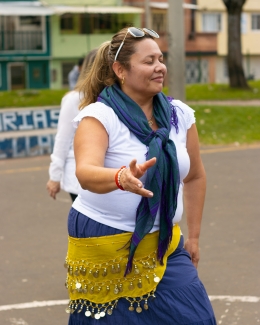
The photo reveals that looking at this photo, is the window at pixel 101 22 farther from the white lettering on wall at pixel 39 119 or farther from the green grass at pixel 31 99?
the white lettering on wall at pixel 39 119

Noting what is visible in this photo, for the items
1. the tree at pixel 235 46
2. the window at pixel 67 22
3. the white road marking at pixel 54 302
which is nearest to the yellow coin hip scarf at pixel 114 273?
the white road marking at pixel 54 302

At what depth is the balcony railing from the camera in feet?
142

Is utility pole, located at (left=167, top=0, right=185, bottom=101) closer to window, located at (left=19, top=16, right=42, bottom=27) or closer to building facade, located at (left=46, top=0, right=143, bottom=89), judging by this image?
building facade, located at (left=46, top=0, right=143, bottom=89)

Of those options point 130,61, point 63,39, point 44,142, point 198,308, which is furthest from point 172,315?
point 63,39

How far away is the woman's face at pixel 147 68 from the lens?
11.7 feet

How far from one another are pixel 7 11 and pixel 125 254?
39.0 m

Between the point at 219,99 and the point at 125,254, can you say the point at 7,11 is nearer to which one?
the point at 219,99

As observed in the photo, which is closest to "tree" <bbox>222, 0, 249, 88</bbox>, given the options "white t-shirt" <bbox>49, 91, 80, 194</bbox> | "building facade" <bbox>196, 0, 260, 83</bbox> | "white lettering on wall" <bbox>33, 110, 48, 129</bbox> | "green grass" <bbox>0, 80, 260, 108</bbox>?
"green grass" <bbox>0, 80, 260, 108</bbox>

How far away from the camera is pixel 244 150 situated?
13.0m

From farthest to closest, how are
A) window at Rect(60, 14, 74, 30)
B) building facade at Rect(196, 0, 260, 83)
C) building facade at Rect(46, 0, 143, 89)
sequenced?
building facade at Rect(196, 0, 260, 83)
window at Rect(60, 14, 74, 30)
building facade at Rect(46, 0, 143, 89)

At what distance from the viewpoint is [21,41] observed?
43938 millimetres

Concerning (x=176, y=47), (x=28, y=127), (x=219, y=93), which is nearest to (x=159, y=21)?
(x=219, y=93)

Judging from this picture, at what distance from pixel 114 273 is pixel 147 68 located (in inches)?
37.8

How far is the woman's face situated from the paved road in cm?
235
